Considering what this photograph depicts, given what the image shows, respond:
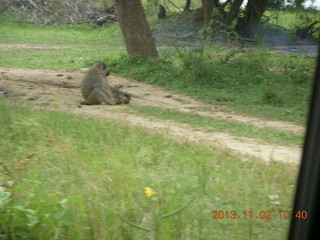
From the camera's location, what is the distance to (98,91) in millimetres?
8203

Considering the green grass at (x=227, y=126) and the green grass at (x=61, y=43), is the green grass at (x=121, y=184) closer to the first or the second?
the green grass at (x=227, y=126)

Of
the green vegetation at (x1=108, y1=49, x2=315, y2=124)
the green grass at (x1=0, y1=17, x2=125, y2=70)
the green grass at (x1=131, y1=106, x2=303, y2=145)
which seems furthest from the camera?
the green grass at (x1=0, y1=17, x2=125, y2=70)

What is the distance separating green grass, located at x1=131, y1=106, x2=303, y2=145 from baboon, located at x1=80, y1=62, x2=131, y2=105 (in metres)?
0.52

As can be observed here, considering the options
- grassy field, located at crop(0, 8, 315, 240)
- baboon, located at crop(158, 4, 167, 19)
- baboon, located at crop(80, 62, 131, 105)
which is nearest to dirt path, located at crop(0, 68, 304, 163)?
baboon, located at crop(80, 62, 131, 105)

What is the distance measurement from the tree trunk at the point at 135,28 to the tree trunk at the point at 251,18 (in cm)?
570

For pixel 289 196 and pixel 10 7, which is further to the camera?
pixel 10 7

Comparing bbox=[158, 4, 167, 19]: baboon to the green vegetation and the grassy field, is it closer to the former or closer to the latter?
the green vegetation

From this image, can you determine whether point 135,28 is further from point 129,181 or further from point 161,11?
point 129,181

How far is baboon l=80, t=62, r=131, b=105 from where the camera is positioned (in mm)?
8219

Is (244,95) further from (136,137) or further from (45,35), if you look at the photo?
(45,35)

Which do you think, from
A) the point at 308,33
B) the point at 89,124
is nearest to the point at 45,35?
the point at 308,33

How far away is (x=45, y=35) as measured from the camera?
18.8 m

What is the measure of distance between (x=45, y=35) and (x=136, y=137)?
14.4m

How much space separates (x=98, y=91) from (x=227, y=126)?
8.10 feet
